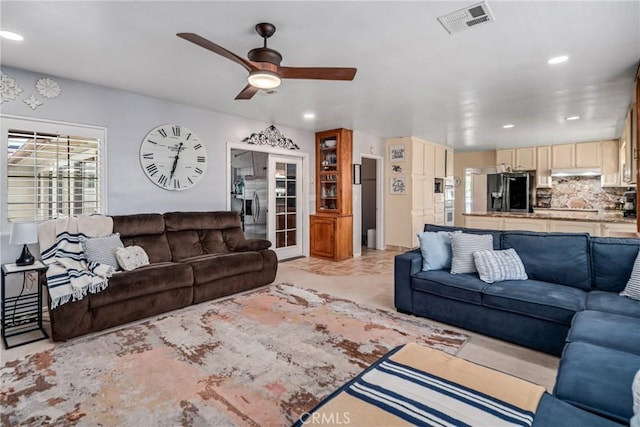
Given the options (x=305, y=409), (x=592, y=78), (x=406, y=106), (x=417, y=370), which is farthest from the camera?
(x=406, y=106)

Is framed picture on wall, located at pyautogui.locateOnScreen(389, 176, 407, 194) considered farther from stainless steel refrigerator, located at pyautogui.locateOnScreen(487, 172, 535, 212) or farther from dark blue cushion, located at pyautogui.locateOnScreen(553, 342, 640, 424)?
dark blue cushion, located at pyautogui.locateOnScreen(553, 342, 640, 424)

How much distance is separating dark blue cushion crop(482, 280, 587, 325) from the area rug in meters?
0.45

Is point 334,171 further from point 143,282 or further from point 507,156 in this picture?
point 507,156

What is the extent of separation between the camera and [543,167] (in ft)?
24.9

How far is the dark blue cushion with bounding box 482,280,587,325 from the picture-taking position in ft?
7.71

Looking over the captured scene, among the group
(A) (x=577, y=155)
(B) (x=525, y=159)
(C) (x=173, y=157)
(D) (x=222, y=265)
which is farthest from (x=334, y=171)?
(A) (x=577, y=155)

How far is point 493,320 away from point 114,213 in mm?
4201

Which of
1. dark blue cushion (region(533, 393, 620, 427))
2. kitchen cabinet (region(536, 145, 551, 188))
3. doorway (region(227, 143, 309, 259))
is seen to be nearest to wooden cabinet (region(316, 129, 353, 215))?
doorway (region(227, 143, 309, 259))

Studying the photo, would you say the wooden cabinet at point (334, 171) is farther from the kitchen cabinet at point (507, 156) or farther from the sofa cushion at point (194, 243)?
the kitchen cabinet at point (507, 156)

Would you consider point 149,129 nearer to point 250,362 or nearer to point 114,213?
point 114,213

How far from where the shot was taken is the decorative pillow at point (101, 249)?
316 centimetres

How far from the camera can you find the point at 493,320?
8.79 ft

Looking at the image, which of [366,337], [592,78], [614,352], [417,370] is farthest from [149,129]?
[592,78]

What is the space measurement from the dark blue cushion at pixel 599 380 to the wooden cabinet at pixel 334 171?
4675mm
